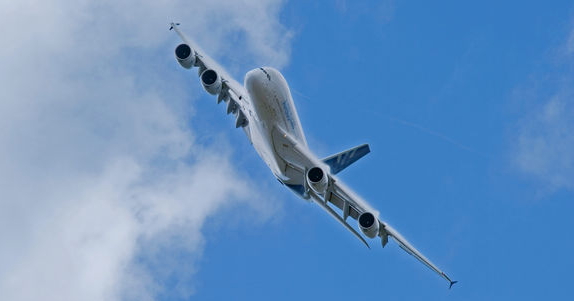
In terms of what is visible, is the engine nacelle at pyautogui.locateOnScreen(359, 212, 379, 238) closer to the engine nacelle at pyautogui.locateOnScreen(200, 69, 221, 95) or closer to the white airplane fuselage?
the white airplane fuselage

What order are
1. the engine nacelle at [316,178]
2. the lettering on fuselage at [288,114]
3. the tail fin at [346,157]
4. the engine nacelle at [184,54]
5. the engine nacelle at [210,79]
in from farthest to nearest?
1. the engine nacelle at [184,54]
2. the tail fin at [346,157]
3. the engine nacelle at [210,79]
4. the lettering on fuselage at [288,114]
5. the engine nacelle at [316,178]

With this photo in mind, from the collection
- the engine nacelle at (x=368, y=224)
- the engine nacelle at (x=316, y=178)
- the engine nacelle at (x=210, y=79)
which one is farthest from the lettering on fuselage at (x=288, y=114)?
the engine nacelle at (x=368, y=224)

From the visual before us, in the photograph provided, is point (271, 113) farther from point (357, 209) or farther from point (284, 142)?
point (357, 209)

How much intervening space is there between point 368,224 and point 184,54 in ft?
58.8

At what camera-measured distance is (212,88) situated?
2576 inches

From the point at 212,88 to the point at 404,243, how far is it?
1687cm

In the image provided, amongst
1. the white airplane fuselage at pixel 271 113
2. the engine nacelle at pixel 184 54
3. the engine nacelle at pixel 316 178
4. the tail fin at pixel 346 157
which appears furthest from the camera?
the engine nacelle at pixel 184 54

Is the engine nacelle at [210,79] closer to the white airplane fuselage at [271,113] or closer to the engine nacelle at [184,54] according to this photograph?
the engine nacelle at [184,54]


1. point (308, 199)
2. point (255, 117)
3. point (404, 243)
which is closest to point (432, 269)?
point (404, 243)

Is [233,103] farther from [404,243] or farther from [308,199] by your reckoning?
[404,243]

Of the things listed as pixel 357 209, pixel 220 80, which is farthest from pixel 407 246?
pixel 220 80

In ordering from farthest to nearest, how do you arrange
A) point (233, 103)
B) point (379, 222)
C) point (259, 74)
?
point (233, 103), point (379, 222), point (259, 74)

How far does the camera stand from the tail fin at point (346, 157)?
216 ft

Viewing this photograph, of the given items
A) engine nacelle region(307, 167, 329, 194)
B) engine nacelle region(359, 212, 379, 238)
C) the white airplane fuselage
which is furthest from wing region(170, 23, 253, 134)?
engine nacelle region(359, 212, 379, 238)
